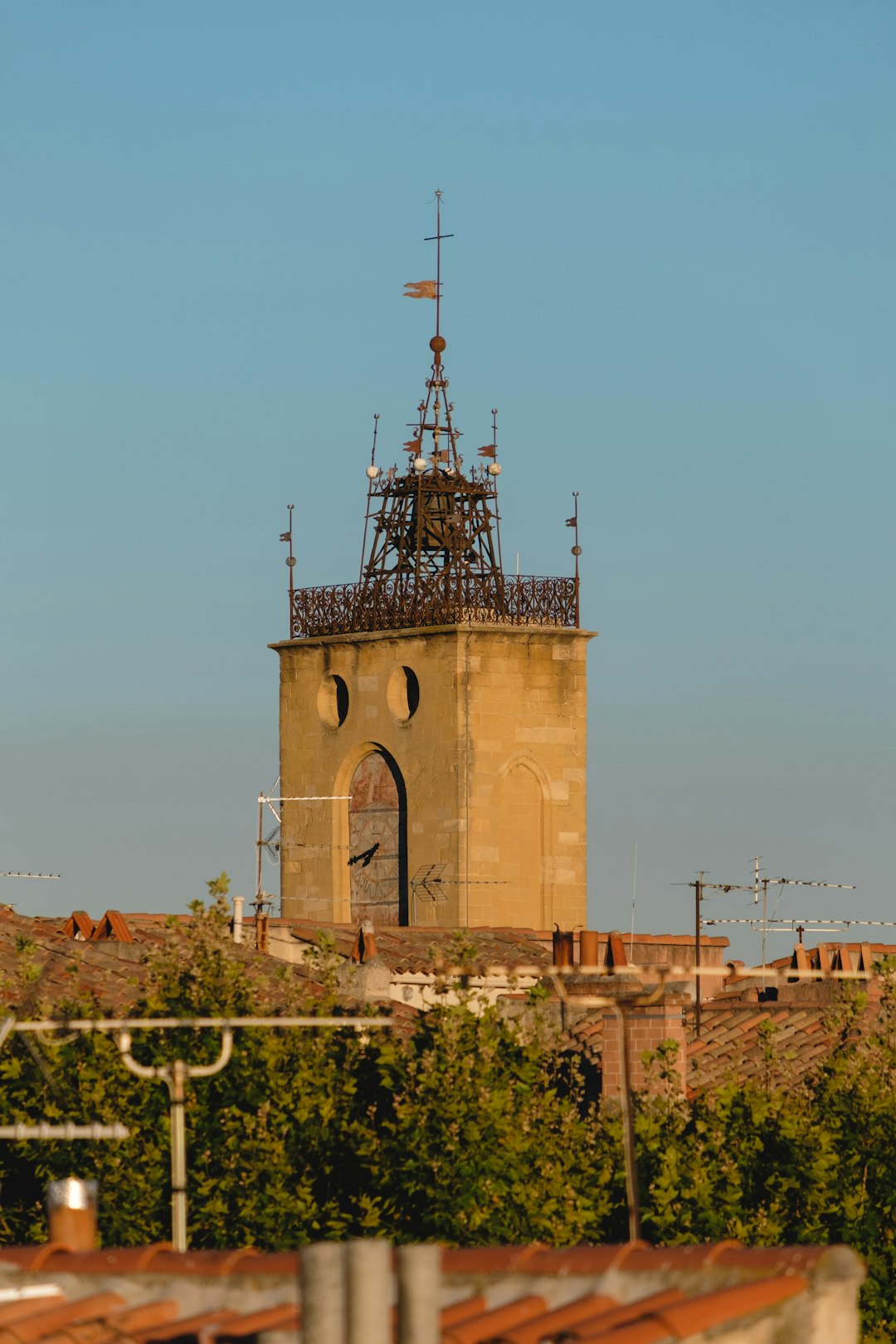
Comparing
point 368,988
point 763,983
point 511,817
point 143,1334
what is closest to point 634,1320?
point 143,1334

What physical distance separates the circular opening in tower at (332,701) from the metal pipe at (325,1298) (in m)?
50.1

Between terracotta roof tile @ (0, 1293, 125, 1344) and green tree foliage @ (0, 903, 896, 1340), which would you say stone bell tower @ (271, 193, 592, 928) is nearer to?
green tree foliage @ (0, 903, 896, 1340)

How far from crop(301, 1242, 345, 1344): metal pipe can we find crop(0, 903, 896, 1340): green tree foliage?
46.6ft

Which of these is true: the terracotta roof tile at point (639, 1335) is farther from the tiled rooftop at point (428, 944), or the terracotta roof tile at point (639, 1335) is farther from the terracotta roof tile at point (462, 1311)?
the tiled rooftop at point (428, 944)

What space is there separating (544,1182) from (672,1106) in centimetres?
178

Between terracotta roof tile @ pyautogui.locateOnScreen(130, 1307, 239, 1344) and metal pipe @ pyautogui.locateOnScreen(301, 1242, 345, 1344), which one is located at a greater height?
metal pipe @ pyautogui.locateOnScreen(301, 1242, 345, 1344)

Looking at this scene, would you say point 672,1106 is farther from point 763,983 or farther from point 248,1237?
point 763,983

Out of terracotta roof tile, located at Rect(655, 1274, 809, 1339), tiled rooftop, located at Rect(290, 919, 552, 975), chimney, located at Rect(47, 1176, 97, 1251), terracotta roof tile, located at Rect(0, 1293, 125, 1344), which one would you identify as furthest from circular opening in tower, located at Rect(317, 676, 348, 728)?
terracotta roof tile, located at Rect(655, 1274, 809, 1339)

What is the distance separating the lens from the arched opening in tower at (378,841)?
57500 millimetres

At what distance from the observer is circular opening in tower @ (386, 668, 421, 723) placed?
192 ft

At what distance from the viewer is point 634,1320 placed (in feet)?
36.3

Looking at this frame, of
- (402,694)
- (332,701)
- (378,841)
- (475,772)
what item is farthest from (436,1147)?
(332,701)

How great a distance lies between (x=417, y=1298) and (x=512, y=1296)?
1675 mm

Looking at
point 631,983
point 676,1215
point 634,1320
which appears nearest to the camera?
point 634,1320
